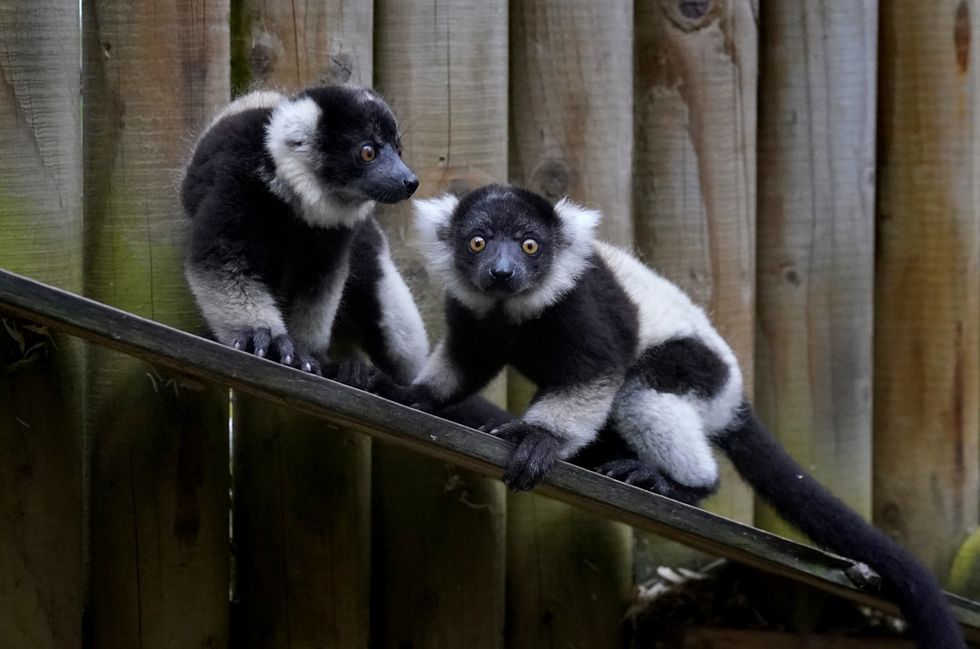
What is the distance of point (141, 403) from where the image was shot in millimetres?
5992

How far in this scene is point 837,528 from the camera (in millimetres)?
6168

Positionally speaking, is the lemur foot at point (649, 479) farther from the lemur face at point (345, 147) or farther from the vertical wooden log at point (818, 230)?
the lemur face at point (345, 147)

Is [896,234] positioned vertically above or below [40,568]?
above

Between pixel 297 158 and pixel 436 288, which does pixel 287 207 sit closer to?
pixel 297 158

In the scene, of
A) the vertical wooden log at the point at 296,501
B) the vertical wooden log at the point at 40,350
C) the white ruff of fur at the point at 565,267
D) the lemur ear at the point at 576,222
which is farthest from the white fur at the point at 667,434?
the vertical wooden log at the point at 40,350

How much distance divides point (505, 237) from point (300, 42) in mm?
1361

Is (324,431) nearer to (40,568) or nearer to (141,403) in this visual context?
(141,403)

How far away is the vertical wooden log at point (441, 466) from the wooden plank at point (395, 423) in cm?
93

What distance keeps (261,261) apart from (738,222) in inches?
102

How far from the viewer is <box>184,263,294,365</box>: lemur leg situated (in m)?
5.58

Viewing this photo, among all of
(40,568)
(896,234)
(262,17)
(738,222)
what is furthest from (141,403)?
(896,234)

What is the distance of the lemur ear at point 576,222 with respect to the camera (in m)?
6.10

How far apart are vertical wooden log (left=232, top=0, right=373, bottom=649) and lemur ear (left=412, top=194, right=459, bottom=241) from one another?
2.24 ft

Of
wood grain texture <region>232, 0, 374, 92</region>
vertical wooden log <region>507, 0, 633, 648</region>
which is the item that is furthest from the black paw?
wood grain texture <region>232, 0, 374, 92</region>
